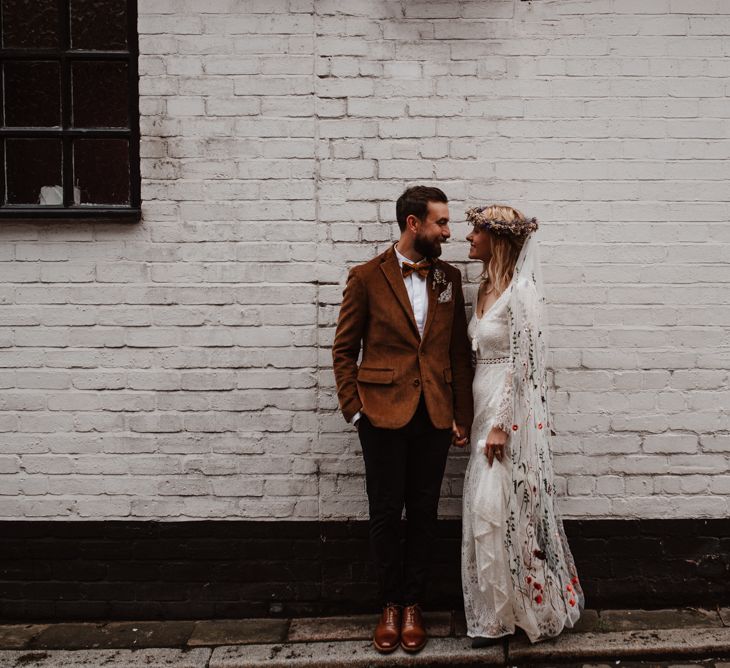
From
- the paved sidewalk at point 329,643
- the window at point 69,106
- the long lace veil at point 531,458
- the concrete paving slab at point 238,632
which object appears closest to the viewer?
the long lace veil at point 531,458

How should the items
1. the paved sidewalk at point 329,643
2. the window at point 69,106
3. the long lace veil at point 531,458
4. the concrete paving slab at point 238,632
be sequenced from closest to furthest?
the long lace veil at point 531,458, the paved sidewalk at point 329,643, the concrete paving slab at point 238,632, the window at point 69,106

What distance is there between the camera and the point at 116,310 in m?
3.89

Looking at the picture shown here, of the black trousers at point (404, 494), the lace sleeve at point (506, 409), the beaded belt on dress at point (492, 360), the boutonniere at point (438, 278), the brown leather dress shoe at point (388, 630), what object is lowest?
the brown leather dress shoe at point (388, 630)

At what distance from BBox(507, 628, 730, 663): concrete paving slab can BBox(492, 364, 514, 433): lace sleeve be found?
1092mm

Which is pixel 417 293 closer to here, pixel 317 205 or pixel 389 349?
pixel 389 349

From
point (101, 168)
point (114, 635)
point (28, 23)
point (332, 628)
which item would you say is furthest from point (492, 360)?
point (28, 23)

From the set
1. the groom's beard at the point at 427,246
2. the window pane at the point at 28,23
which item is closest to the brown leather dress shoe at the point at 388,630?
the groom's beard at the point at 427,246

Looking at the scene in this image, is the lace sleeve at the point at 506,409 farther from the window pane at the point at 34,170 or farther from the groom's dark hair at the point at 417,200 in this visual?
the window pane at the point at 34,170

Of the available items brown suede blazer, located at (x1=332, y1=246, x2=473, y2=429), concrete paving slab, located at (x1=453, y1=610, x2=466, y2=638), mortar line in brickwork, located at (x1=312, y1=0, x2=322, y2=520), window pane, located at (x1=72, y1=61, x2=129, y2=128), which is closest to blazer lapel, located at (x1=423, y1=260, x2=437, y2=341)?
brown suede blazer, located at (x1=332, y1=246, x2=473, y2=429)

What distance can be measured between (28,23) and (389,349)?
101 inches

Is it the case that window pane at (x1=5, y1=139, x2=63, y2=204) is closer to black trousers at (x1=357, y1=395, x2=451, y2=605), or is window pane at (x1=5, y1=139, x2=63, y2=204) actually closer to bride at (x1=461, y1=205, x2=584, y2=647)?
black trousers at (x1=357, y1=395, x2=451, y2=605)

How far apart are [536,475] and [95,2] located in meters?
3.31

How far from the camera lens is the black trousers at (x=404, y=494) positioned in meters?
3.55

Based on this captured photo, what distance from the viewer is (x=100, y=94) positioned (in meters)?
3.92
